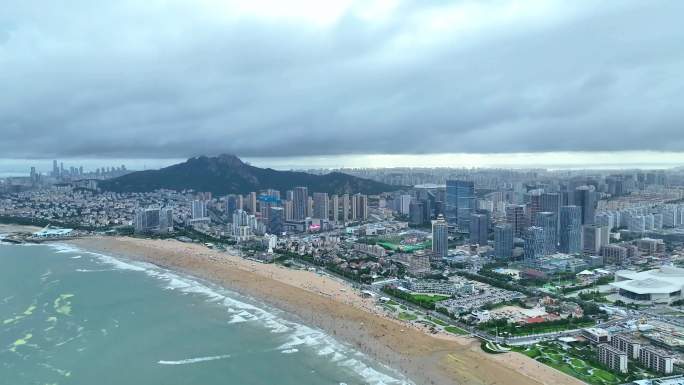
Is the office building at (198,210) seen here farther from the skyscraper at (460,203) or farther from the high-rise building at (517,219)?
the high-rise building at (517,219)

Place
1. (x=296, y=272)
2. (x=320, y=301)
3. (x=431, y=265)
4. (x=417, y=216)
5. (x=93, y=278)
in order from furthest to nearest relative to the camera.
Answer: (x=417, y=216)
(x=431, y=265)
(x=296, y=272)
(x=93, y=278)
(x=320, y=301)

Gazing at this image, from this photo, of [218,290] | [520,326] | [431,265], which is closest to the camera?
[520,326]

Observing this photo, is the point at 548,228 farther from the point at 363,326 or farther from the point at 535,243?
the point at 363,326

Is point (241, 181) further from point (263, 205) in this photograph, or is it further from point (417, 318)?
point (417, 318)

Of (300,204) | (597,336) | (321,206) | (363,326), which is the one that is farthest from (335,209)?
(597,336)

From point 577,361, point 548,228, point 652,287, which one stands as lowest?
point 577,361

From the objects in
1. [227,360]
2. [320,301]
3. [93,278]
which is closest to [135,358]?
[227,360]

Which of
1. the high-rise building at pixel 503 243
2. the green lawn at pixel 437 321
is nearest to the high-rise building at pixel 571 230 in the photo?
the high-rise building at pixel 503 243
